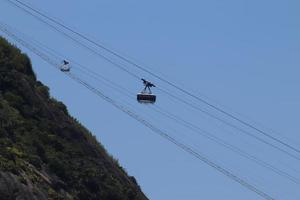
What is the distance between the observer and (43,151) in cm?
5325

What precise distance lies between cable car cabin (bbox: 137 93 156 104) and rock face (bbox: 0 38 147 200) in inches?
267

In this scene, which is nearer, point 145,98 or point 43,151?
point 145,98

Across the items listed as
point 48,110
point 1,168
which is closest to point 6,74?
point 48,110

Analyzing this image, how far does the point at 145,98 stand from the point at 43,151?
9.14m

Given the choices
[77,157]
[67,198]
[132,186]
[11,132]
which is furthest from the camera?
[132,186]

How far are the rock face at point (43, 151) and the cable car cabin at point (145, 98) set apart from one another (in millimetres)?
6779

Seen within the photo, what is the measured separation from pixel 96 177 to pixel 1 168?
11.6 meters

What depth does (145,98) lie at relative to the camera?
4731cm

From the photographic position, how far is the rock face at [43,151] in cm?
4625

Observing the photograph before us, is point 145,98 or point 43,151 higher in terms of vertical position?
point 145,98

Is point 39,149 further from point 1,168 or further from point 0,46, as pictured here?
point 0,46

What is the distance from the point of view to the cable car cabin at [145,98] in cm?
4697

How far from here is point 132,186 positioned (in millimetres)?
61188

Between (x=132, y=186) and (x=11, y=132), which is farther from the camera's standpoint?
(x=132, y=186)
